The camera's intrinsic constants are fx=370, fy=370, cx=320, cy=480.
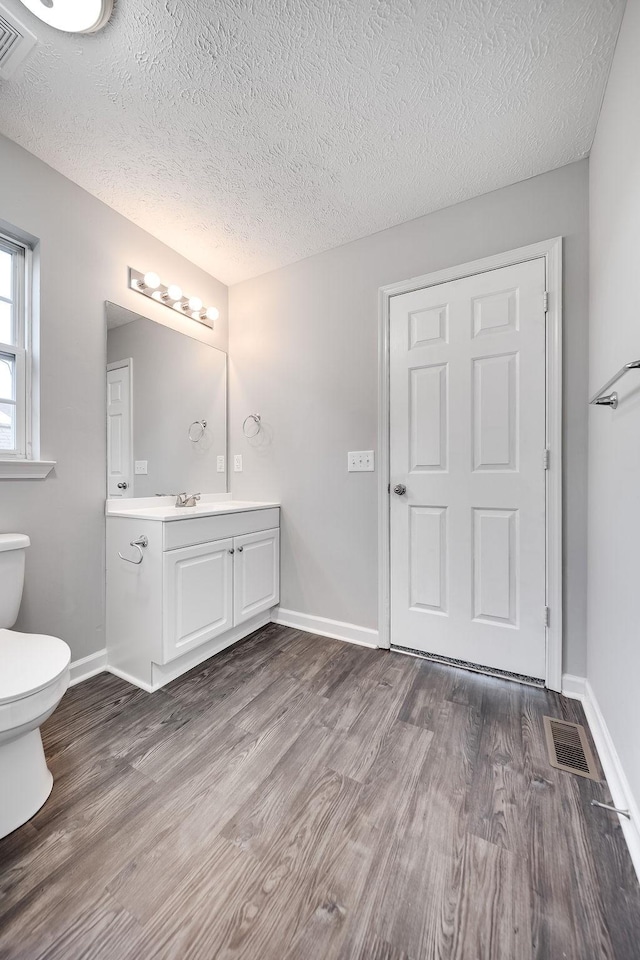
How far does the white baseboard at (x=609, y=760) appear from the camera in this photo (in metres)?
0.94

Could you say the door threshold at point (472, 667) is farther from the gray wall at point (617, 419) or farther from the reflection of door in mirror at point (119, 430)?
the reflection of door in mirror at point (119, 430)

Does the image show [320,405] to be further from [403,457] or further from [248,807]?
[248,807]

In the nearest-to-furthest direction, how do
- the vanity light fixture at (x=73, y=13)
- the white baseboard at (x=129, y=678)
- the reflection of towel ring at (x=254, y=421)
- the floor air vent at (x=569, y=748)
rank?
the vanity light fixture at (x=73, y=13) < the floor air vent at (x=569, y=748) < the white baseboard at (x=129, y=678) < the reflection of towel ring at (x=254, y=421)

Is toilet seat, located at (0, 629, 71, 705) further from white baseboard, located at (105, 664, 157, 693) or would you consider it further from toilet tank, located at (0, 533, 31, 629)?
white baseboard, located at (105, 664, 157, 693)

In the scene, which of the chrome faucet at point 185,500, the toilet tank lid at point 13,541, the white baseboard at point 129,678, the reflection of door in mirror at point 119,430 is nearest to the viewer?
the toilet tank lid at point 13,541

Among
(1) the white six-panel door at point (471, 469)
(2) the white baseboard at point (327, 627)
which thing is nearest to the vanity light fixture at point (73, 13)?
(1) the white six-panel door at point (471, 469)

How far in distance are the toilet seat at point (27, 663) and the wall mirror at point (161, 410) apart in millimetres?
806

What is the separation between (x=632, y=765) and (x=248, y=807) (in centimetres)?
107

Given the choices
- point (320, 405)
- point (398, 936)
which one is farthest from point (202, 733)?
point (320, 405)

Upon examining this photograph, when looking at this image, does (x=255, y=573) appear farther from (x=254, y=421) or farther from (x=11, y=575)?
(x=11, y=575)

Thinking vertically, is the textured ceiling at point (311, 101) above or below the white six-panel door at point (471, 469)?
above

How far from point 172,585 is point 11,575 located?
0.59 m

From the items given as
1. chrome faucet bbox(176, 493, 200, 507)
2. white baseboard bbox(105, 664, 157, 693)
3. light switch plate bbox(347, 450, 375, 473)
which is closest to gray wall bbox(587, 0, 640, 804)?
light switch plate bbox(347, 450, 375, 473)

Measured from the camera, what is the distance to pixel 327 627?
2.20 m
